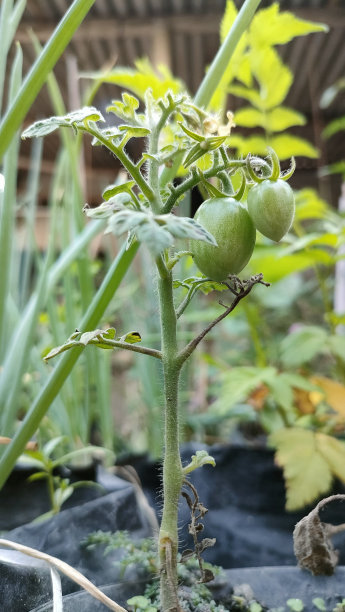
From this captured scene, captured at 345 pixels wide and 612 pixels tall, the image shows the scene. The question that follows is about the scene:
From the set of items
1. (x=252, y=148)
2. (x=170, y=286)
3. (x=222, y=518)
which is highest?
(x=252, y=148)

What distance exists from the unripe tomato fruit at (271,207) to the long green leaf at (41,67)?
0.75ft

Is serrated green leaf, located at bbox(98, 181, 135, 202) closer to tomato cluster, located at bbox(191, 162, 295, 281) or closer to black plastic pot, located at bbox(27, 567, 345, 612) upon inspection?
tomato cluster, located at bbox(191, 162, 295, 281)

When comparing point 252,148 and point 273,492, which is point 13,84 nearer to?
point 252,148

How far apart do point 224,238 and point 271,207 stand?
0.12 feet

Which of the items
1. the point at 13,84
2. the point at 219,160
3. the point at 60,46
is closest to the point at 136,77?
the point at 13,84

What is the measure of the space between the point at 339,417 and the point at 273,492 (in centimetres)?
20

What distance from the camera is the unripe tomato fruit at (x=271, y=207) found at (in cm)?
29

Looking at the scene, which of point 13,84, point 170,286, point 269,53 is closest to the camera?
point 170,286

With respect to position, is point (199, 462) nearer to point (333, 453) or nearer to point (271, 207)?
point (271, 207)

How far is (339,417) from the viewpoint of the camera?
0.85 meters

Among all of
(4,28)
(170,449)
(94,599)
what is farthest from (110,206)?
(4,28)

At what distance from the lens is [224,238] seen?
280 millimetres

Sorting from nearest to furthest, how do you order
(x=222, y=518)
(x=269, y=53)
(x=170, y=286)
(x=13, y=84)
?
(x=170, y=286)
(x=13, y=84)
(x=222, y=518)
(x=269, y=53)

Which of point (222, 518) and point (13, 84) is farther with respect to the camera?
point (222, 518)
